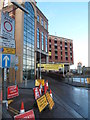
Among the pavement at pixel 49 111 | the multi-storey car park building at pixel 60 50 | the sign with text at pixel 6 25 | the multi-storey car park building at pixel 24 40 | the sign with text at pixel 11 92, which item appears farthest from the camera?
the multi-storey car park building at pixel 60 50

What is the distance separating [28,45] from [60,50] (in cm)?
4845

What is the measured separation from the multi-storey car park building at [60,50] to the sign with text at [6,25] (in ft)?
200

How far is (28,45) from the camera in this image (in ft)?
83.9

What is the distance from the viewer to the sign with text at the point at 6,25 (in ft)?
18.5

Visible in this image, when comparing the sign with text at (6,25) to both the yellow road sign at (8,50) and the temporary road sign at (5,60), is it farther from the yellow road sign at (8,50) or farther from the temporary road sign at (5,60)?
the temporary road sign at (5,60)

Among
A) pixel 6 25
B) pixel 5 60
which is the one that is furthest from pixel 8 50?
pixel 6 25

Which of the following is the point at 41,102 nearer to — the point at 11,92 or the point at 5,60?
the point at 5,60

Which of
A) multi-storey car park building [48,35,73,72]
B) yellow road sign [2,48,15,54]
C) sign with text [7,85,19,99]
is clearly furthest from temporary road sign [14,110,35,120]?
multi-storey car park building [48,35,73,72]

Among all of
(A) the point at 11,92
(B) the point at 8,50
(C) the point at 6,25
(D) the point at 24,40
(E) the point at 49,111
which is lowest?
(E) the point at 49,111

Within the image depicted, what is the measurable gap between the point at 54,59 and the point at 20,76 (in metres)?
48.0

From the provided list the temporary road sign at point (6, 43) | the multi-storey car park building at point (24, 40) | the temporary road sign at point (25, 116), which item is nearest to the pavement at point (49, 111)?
the temporary road sign at point (25, 116)

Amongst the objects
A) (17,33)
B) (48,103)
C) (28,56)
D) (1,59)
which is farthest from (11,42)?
(28,56)

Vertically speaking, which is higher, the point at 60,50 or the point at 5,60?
the point at 60,50

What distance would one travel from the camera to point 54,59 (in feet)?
223
